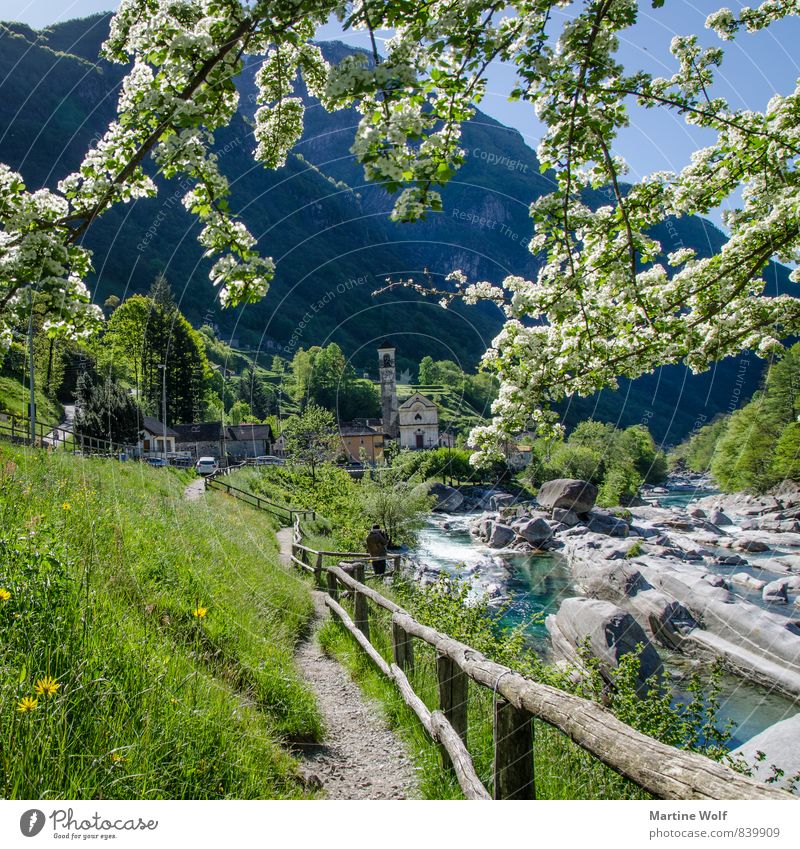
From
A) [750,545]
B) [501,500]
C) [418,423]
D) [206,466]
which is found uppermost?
[418,423]

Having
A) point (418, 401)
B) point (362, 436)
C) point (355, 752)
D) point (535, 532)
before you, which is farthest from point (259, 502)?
point (362, 436)

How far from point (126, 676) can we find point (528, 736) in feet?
6.84

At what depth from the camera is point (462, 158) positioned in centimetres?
239

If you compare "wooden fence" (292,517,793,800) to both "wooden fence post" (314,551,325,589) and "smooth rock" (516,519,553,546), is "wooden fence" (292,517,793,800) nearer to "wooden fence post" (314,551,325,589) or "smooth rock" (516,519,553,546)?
"wooden fence post" (314,551,325,589)

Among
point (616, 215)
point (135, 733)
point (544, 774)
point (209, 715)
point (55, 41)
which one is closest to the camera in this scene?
point (135, 733)

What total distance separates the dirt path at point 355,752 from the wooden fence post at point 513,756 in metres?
0.90

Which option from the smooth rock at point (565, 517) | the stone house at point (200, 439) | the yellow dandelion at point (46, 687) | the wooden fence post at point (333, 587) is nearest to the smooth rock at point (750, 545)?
the smooth rock at point (565, 517)

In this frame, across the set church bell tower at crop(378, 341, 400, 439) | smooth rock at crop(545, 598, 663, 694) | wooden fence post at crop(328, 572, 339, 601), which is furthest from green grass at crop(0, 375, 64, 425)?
smooth rock at crop(545, 598, 663, 694)

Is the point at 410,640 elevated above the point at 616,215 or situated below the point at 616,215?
below

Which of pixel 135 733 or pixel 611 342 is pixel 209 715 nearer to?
pixel 135 733

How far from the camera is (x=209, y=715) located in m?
2.81

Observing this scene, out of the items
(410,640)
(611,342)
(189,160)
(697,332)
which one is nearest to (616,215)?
(611,342)

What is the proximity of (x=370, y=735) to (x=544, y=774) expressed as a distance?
140 centimetres

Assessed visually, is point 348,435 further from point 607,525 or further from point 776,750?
point 776,750
